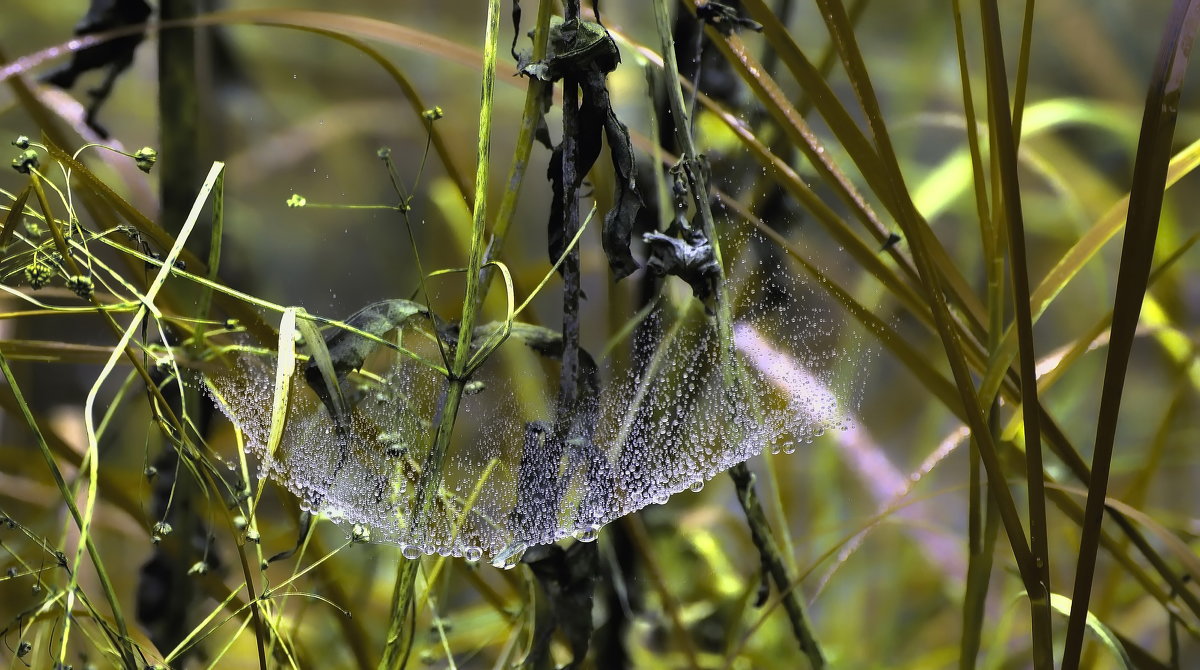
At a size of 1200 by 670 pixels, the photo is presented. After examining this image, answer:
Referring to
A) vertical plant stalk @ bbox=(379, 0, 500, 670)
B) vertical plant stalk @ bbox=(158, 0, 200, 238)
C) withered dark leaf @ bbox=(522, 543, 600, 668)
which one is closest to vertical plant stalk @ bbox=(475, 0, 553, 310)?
vertical plant stalk @ bbox=(379, 0, 500, 670)

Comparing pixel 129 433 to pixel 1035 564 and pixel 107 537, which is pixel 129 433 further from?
pixel 1035 564

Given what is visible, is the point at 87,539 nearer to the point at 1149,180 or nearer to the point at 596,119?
the point at 596,119

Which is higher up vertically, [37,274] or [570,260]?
[570,260]

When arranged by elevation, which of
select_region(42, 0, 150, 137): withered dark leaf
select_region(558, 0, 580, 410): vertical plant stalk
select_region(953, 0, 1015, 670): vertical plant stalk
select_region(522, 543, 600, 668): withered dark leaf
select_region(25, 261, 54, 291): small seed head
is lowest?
select_region(25, 261, 54, 291): small seed head

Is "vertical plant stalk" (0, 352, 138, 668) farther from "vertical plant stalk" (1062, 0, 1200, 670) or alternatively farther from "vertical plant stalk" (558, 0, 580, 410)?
"vertical plant stalk" (1062, 0, 1200, 670)

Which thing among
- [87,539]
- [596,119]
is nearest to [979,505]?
[596,119]

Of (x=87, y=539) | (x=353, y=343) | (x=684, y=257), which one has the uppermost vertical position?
(x=684, y=257)

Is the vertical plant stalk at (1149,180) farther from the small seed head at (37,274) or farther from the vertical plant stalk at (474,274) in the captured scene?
the small seed head at (37,274)

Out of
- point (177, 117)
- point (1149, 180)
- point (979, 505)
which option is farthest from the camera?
point (177, 117)
